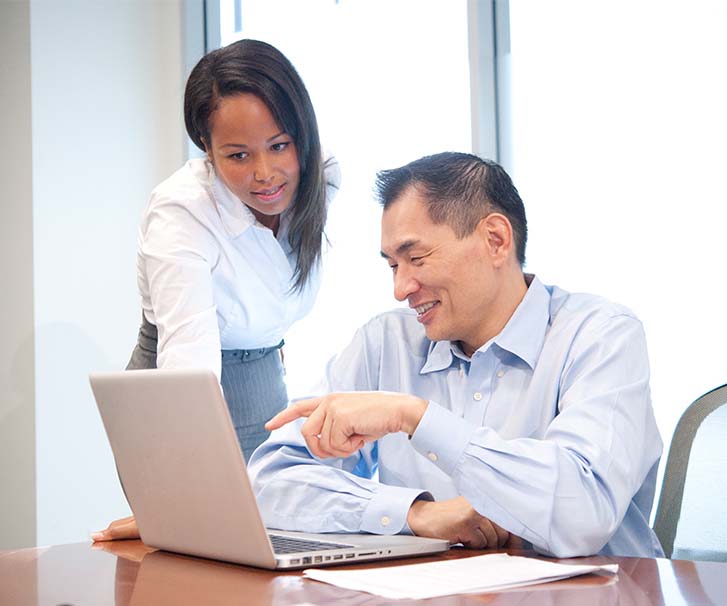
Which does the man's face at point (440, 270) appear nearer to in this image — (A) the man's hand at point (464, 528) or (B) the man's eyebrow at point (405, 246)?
(B) the man's eyebrow at point (405, 246)

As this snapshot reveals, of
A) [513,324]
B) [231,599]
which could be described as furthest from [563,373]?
[231,599]

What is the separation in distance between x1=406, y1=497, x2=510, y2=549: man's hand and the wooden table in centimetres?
5

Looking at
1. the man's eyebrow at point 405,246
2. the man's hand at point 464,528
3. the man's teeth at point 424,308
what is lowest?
the man's hand at point 464,528

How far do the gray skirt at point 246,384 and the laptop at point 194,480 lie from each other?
2.87 feet

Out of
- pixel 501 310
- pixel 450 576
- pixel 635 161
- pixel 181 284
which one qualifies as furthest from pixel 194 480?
pixel 635 161

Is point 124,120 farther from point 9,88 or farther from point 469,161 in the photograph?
point 469,161

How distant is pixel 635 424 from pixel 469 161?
55 centimetres

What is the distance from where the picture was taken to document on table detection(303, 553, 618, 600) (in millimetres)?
977

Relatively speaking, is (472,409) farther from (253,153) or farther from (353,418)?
(253,153)

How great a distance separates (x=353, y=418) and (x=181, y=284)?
80 cm

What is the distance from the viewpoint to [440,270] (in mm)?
1650

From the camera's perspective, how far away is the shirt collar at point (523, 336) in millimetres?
1573

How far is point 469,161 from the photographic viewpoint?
66.7 inches

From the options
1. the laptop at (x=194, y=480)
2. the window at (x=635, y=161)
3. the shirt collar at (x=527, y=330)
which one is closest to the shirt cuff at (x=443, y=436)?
the laptop at (x=194, y=480)
